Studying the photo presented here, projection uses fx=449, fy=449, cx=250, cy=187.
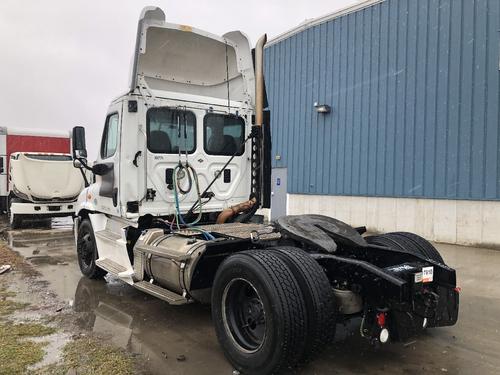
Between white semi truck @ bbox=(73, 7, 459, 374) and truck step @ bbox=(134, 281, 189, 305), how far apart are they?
0.9 inches

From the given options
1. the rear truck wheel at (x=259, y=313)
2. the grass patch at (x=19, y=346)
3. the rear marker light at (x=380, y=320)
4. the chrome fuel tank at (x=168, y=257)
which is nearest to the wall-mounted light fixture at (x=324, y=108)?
the chrome fuel tank at (x=168, y=257)

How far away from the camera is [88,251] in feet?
23.3

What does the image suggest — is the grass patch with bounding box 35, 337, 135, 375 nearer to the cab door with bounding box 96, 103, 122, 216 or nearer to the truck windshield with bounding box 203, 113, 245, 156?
the cab door with bounding box 96, 103, 122, 216

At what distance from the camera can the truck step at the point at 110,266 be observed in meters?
5.79

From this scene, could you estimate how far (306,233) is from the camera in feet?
14.0

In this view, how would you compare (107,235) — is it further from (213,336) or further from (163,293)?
(213,336)

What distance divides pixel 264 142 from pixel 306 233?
2.54 meters

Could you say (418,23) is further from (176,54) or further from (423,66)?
(176,54)

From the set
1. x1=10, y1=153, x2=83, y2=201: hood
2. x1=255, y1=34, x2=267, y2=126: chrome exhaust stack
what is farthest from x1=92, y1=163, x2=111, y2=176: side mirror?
x1=10, y1=153, x2=83, y2=201: hood

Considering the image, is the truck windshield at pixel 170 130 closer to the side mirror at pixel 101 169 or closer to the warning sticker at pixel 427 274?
the side mirror at pixel 101 169

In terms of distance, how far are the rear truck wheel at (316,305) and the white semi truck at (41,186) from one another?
1242 centimetres

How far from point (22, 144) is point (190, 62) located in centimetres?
1204

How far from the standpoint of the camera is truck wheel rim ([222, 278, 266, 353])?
12.5 feet

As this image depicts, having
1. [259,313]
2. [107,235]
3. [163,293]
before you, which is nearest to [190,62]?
[107,235]
